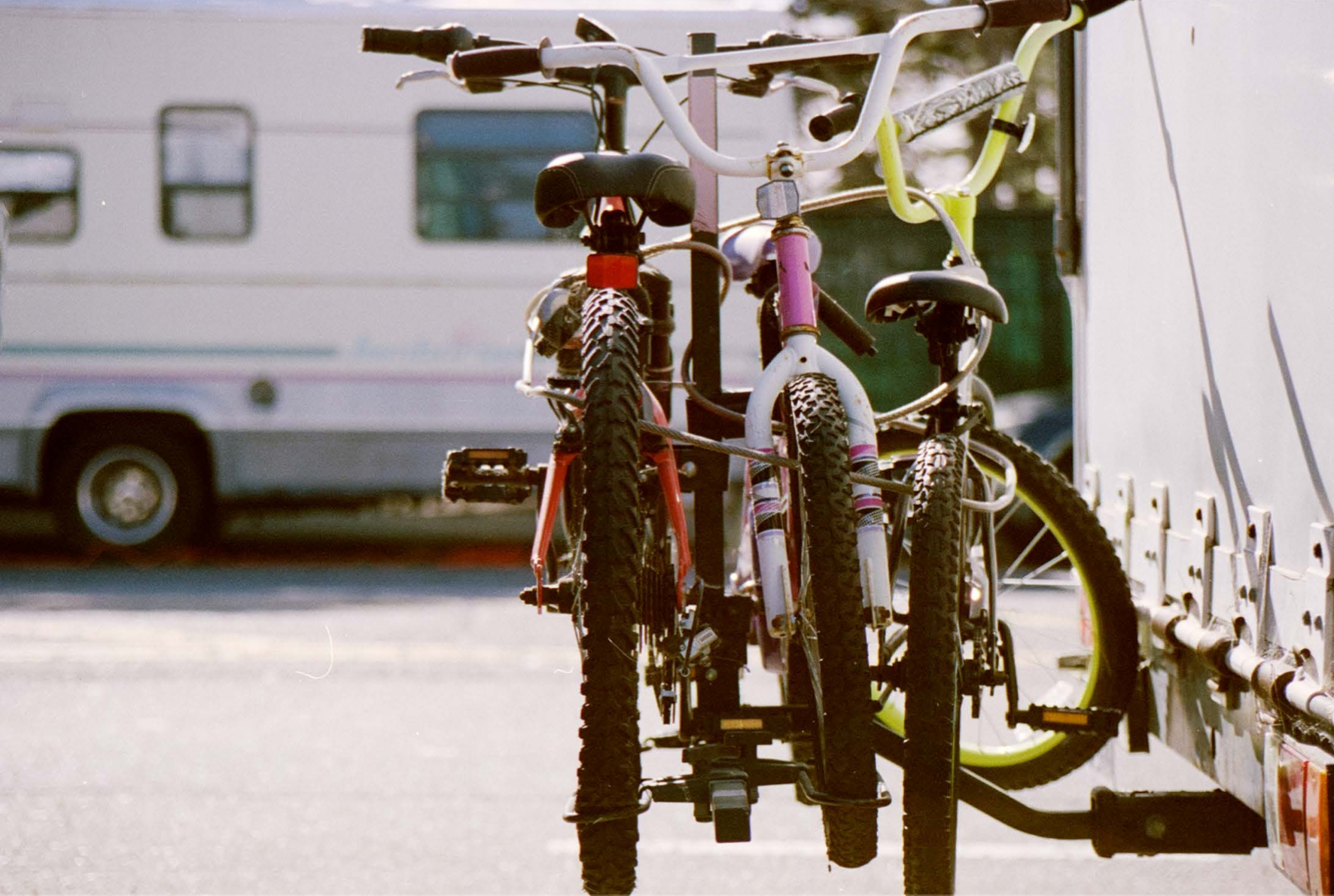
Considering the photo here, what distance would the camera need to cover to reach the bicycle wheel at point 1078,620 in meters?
3.62

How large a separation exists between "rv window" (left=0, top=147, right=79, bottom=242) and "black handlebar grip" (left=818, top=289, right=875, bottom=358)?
30.1 feet

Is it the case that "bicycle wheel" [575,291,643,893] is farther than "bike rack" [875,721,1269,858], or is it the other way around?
"bike rack" [875,721,1269,858]

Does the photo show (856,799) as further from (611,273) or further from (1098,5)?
(1098,5)

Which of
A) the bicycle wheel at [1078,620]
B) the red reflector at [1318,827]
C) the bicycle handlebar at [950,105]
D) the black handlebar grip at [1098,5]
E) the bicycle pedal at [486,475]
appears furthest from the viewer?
the black handlebar grip at [1098,5]

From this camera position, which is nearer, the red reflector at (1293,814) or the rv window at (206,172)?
the red reflector at (1293,814)

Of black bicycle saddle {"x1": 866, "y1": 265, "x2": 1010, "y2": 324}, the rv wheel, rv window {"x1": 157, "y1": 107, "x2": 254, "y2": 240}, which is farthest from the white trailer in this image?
the rv wheel

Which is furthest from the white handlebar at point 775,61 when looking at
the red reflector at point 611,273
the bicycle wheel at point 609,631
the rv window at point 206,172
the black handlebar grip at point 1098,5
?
the rv window at point 206,172

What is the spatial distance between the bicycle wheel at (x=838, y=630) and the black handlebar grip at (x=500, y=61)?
919 millimetres

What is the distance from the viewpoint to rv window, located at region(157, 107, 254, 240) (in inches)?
450

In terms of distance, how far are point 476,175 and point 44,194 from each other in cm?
301

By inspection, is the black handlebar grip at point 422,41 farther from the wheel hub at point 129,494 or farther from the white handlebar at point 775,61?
the wheel hub at point 129,494

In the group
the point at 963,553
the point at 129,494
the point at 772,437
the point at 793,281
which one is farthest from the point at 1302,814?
the point at 129,494

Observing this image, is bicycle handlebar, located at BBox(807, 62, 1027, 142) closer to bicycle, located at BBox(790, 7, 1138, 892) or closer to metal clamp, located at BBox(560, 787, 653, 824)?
bicycle, located at BBox(790, 7, 1138, 892)

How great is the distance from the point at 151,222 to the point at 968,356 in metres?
9.08
